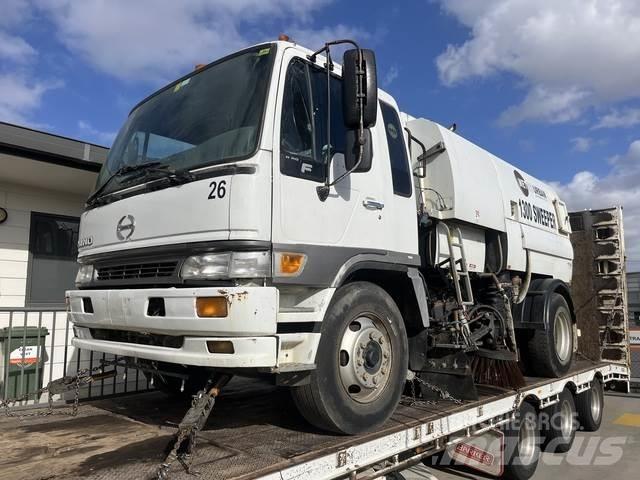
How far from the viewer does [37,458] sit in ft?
9.87

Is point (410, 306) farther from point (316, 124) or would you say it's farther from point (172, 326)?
point (172, 326)

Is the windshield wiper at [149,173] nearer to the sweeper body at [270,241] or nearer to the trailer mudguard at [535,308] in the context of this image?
the sweeper body at [270,241]

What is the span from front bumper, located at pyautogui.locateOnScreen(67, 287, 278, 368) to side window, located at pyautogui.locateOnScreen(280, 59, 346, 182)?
32.9 inches

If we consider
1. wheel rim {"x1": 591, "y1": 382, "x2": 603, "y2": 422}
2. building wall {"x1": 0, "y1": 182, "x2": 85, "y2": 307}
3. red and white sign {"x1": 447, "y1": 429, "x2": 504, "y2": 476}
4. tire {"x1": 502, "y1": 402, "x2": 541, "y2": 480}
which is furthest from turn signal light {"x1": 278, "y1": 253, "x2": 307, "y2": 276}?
wheel rim {"x1": 591, "y1": 382, "x2": 603, "y2": 422}

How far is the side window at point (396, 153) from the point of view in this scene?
419cm

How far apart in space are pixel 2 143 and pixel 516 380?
19.9 feet

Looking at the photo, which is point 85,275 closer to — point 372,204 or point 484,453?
point 372,204

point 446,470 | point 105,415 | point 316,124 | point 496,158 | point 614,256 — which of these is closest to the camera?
point 316,124

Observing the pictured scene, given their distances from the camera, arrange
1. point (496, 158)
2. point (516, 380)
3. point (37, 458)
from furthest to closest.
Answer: point (496, 158)
point (516, 380)
point (37, 458)

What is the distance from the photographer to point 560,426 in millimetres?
6664

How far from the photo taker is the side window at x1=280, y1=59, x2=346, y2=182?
3.29 meters

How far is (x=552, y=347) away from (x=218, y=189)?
5.02m

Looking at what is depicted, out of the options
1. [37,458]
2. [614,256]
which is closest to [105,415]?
[37,458]

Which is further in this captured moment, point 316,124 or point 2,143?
point 2,143
